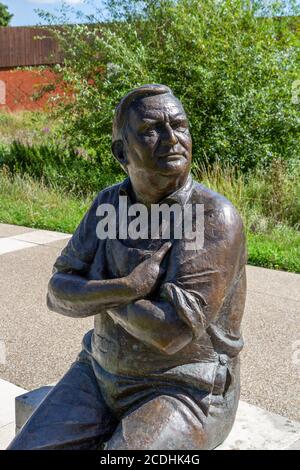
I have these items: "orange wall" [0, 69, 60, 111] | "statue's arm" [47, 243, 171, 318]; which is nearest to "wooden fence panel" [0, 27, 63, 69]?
"orange wall" [0, 69, 60, 111]

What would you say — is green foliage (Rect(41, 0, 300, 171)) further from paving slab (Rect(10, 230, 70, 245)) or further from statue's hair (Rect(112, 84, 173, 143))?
statue's hair (Rect(112, 84, 173, 143))

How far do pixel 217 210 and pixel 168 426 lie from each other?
2.73 ft

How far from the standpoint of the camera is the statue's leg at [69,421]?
2.42 meters

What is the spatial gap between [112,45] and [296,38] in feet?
10.8

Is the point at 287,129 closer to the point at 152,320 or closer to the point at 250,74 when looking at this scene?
the point at 250,74

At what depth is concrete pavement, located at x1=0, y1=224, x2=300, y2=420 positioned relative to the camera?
4.27 metres

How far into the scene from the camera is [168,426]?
2289 mm

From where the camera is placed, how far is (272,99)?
34.0 ft

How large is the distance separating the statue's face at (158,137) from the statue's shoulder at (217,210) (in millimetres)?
138

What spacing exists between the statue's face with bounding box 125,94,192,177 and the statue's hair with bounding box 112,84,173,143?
0.07ft

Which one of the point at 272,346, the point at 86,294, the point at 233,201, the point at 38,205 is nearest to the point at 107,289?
the point at 86,294

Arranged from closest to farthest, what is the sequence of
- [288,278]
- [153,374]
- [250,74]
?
1. [153,374]
2. [288,278]
3. [250,74]

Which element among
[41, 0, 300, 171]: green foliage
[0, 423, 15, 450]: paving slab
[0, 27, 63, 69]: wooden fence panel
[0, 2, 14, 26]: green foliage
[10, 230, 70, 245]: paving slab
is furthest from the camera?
[0, 2, 14, 26]: green foliage

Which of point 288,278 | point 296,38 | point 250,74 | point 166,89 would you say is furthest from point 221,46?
point 166,89
